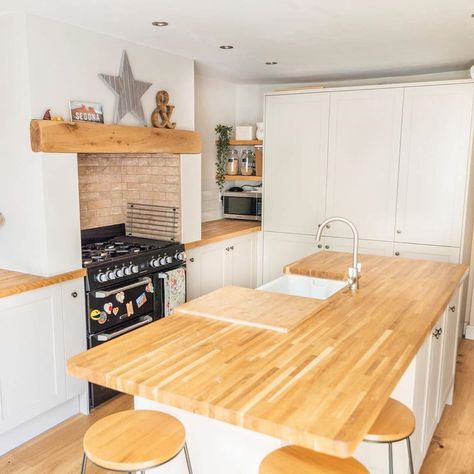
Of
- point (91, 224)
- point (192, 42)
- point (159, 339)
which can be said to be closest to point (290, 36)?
point (192, 42)

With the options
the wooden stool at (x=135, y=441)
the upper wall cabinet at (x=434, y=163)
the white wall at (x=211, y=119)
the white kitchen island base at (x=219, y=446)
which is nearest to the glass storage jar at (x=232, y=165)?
the white wall at (x=211, y=119)

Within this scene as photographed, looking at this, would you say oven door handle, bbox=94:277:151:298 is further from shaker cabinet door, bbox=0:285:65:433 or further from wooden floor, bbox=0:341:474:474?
wooden floor, bbox=0:341:474:474

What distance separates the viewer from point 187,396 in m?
1.47

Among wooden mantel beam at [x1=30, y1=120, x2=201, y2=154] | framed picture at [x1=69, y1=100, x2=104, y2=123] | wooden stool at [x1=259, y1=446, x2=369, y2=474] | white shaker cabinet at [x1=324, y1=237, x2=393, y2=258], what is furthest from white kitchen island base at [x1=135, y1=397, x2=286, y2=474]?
white shaker cabinet at [x1=324, y1=237, x2=393, y2=258]

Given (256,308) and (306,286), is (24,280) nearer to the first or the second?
(256,308)

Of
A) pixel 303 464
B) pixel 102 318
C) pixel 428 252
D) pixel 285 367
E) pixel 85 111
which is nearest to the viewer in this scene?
pixel 303 464

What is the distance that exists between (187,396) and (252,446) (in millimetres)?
420

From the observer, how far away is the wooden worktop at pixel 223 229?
14.1 ft

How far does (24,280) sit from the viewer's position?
9.21 feet

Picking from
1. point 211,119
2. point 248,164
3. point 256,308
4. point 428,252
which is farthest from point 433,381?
point 211,119

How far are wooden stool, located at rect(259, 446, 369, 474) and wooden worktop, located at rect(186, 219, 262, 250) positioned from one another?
2560 mm

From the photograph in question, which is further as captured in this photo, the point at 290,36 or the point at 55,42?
the point at 290,36

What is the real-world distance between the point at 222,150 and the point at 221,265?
1.29 metres

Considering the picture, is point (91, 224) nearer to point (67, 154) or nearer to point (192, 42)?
point (67, 154)
